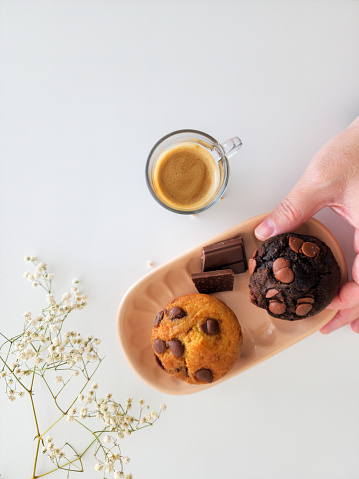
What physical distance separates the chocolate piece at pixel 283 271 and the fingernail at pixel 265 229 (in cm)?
25

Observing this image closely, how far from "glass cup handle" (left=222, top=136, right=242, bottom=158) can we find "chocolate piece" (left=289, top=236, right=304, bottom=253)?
636 millimetres

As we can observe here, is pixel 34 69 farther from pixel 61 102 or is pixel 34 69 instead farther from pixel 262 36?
pixel 262 36

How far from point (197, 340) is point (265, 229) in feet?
2.54

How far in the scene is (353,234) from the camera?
2.52 meters

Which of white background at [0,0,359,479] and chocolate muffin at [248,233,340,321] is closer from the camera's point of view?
chocolate muffin at [248,233,340,321]

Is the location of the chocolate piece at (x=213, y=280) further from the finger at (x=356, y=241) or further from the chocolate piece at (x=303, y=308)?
the finger at (x=356, y=241)

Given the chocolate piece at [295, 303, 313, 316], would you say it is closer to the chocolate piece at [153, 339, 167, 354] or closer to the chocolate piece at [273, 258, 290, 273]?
the chocolate piece at [273, 258, 290, 273]

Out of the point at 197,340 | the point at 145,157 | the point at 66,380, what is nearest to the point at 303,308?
the point at 197,340

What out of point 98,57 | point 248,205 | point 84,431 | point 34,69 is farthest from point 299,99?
point 84,431

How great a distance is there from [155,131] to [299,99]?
1.00m

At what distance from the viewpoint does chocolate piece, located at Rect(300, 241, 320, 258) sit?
205 centimetres

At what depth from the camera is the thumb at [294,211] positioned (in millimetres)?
2223

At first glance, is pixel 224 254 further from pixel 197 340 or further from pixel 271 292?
pixel 197 340

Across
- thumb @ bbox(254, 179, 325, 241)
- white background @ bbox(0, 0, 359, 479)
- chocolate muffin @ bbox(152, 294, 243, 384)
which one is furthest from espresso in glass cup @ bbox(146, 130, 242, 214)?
chocolate muffin @ bbox(152, 294, 243, 384)
